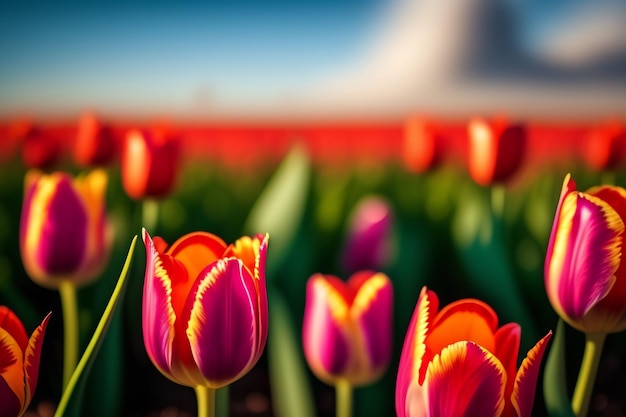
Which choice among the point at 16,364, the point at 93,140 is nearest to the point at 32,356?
the point at 16,364

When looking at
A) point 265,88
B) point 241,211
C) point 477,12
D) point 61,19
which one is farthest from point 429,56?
point 61,19

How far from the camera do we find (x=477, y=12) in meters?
0.71

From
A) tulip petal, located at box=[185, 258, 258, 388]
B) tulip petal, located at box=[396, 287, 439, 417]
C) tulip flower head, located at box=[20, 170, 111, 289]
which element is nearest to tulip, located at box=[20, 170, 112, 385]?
tulip flower head, located at box=[20, 170, 111, 289]

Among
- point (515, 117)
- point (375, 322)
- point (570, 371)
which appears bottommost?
point (570, 371)

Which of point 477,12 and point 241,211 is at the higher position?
point 477,12

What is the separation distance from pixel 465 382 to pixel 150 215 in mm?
408

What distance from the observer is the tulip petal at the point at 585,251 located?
462 mm

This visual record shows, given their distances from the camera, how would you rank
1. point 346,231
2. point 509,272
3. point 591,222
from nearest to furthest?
point 591,222 → point 509,272 → point 346,231

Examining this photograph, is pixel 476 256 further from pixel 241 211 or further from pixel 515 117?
pixel 241 211

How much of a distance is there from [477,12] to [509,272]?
0.91 ft

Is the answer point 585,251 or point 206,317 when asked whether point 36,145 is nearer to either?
point 206,317

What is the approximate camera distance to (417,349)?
43 cm

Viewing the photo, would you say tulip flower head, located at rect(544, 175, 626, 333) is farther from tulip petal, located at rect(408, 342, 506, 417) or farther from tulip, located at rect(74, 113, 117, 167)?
tulip, located at rect(74, 113, 117, 167)

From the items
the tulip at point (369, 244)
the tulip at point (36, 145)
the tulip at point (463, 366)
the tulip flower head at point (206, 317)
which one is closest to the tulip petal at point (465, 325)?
the tulip at point (463, 366)
